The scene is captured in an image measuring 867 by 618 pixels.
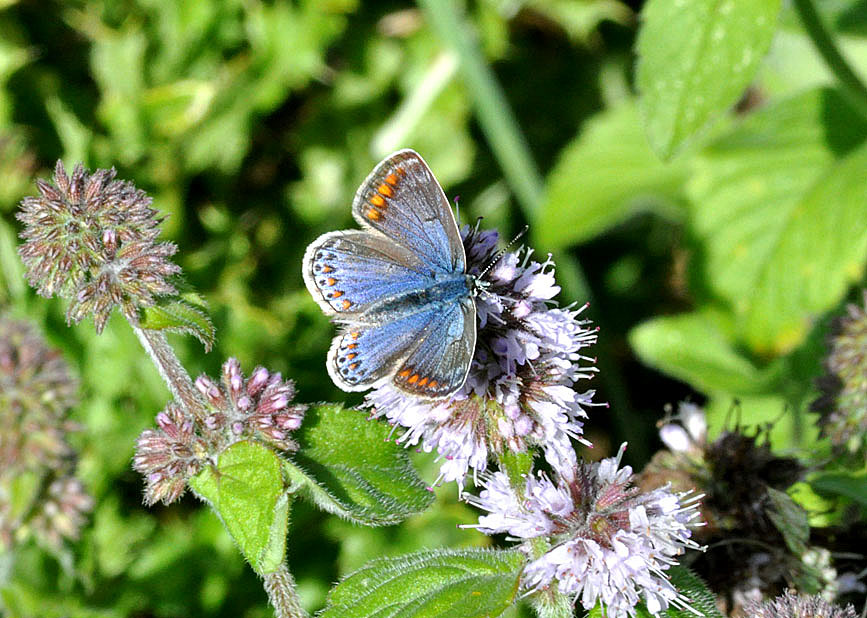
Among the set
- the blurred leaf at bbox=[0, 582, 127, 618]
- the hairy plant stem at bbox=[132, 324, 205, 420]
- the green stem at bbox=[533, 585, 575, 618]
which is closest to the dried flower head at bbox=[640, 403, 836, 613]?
the green stem at bbox=[533, 585, 575, 618]

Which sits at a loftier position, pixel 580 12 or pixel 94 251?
pixel 94 251

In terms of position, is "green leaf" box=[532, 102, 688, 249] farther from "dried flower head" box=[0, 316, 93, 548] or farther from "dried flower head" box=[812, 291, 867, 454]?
"dried flower head" box=[0, 316, 93, 548]

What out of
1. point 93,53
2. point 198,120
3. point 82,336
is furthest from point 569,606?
point 93,53

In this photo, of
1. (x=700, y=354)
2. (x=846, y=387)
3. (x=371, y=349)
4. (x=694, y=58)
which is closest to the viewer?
(x=371, y=349)

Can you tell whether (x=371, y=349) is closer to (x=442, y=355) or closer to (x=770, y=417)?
(x=442, y=355)

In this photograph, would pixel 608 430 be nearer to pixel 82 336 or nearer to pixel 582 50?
pixel 582 50

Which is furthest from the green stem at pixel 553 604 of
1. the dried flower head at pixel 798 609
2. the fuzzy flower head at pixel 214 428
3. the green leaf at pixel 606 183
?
the green leaf at pixel 606 183

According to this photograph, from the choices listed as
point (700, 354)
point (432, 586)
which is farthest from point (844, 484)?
point (700, 354)
